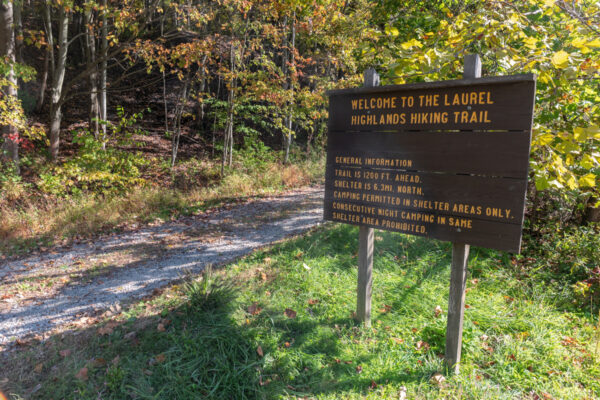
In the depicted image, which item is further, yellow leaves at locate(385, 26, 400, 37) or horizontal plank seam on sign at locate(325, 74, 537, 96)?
yellow leaves at locate(385, 26, 400, 37)

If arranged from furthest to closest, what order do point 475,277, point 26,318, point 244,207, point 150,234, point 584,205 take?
point 244,207
point 150,234
point 584,205
point 475,277
point 26,318

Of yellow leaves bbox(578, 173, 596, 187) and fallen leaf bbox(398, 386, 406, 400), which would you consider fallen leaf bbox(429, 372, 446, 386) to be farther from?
yellow leaves bbox(578, 173, 596, 187)

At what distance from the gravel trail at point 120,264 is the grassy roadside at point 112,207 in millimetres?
670

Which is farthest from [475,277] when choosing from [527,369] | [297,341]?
[297,341]

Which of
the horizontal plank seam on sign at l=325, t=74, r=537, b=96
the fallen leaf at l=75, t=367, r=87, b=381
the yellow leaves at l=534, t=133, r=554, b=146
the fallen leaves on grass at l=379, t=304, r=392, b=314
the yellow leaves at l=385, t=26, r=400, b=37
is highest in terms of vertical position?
the yellow leaves at l=385, t=26, r=400, b=37

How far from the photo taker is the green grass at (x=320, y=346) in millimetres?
3182

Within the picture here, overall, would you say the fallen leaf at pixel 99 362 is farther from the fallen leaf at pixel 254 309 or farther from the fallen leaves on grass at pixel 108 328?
the fallen leaf at pixel 254 309

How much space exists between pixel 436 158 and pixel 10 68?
10.1 m

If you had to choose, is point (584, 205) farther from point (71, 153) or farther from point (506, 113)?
Answer: point (71, 153)

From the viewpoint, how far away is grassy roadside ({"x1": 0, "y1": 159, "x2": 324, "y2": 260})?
7.36 metres

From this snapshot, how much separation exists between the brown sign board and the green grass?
1.15 meters

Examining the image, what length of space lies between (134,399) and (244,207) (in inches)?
269

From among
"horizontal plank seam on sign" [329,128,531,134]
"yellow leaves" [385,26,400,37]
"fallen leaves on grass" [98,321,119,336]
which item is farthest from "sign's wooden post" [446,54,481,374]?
"fallen leaves on grass" [98,321,119,336]

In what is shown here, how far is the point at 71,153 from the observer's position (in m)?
14.0
